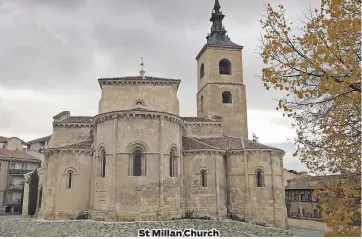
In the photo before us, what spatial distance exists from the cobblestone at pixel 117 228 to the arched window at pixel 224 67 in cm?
1594

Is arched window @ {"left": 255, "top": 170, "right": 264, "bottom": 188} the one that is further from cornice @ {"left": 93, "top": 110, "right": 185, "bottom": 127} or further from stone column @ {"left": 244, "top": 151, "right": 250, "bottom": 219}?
cornice @ {"left": 93, "top": 110, "right": 185, "bottom": 127}

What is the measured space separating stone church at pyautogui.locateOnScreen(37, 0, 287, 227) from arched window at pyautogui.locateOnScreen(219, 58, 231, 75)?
281 inches

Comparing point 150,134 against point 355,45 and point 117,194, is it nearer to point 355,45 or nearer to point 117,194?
point 117,194

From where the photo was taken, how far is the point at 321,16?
6555mm

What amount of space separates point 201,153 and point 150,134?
4.23 m

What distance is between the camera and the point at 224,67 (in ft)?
107

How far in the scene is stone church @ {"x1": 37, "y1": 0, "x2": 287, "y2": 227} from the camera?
1967cm

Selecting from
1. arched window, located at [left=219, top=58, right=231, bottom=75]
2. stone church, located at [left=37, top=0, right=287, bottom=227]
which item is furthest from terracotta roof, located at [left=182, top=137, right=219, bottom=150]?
arched window, located at [left=219, top=58, right=231, bottom=75]

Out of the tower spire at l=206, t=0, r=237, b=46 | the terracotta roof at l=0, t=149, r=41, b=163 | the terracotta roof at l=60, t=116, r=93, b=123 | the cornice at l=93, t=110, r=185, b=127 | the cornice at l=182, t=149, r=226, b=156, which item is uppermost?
the tower spire at l=206, t=0, r=237, b=46

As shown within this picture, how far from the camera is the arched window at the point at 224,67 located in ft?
106

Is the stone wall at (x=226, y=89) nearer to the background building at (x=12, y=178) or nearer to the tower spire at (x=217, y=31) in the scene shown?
the tower spire at (x=217, y=31)

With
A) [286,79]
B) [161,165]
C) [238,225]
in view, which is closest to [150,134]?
[161,165]

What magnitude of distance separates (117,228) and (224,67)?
20.3m

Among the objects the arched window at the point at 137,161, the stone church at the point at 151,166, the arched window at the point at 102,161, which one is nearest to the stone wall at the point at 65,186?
the stone church at the point at 151,166
